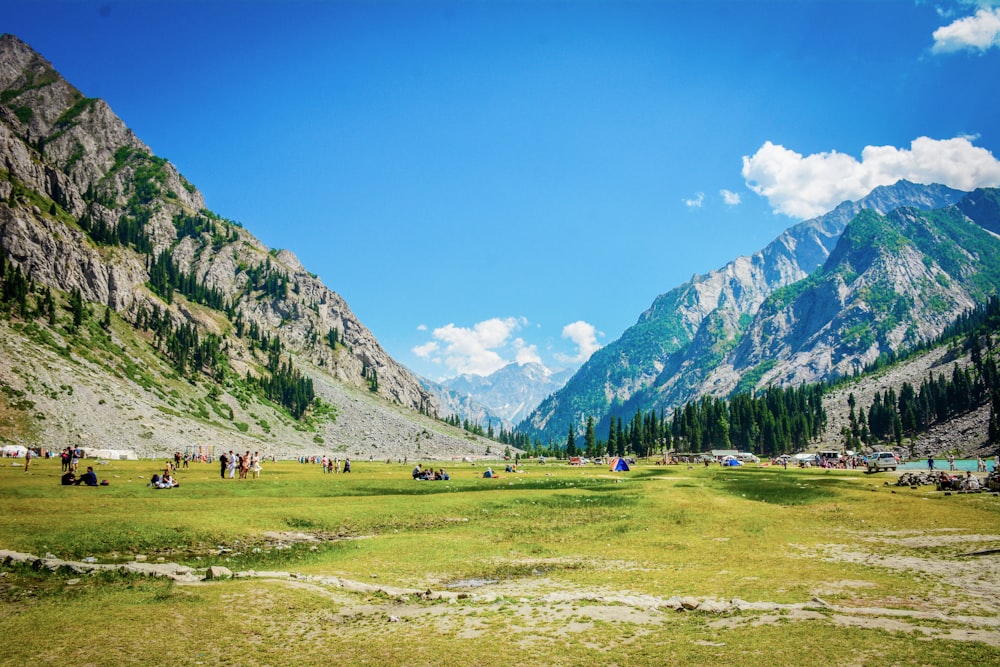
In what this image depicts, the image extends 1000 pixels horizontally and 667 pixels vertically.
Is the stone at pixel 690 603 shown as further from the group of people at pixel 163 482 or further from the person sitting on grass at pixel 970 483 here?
the person sitting on grass at pixel 970 483

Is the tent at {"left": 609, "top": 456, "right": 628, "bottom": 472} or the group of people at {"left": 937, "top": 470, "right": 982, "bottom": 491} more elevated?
the group of people at {"left": 937, "top": 470, "right": 982, "bottom": 491}

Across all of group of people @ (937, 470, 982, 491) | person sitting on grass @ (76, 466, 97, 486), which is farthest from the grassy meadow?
group of people @ (937, 470, 982, 491)

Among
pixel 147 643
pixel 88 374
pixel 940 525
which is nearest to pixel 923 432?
pixel 940 525

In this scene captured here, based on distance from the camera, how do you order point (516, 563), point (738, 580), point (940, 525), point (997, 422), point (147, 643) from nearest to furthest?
point (147, 643) < point (738, 580) < point (516, 563) < point (940, 525) < point (997, 422)

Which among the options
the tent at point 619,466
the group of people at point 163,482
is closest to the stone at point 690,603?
the group of people at point 163,482

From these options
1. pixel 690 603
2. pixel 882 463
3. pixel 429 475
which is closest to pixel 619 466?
pixel 429 475

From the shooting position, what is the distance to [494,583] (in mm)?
23156

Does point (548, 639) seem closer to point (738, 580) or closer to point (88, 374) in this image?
point (738, 580)

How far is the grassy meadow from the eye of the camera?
1402 cm

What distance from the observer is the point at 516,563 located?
2667cm

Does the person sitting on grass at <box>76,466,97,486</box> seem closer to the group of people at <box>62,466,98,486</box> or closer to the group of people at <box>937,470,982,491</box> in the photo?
the group of people at <box>62,466,98,486</box>

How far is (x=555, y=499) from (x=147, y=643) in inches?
1503

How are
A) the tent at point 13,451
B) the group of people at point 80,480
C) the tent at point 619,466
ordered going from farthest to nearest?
1. the tent at point 619,466
2. the tent at point 13,451
3. the group of people at point 80,480

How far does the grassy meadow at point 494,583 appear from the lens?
14016mm
